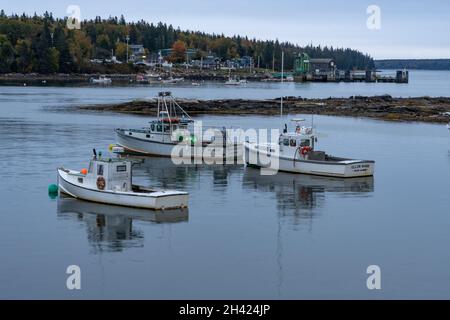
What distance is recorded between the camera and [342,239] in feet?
108

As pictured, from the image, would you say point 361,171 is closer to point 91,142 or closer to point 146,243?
point 146,243

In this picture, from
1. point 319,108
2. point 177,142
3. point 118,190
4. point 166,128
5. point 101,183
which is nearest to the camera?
point 118,190

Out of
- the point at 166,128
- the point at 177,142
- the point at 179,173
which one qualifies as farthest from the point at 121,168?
the point at 166,128

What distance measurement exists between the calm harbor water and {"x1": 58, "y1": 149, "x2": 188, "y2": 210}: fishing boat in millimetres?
586

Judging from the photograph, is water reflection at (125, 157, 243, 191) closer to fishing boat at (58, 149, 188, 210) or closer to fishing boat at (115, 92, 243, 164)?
fishing boat at (115, 92, 243, 164)

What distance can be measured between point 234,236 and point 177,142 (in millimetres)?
24964

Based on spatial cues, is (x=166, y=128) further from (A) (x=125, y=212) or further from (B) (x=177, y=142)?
(A) (x=125, y=212)

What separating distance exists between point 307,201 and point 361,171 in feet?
28.5

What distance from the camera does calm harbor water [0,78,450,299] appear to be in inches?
1037

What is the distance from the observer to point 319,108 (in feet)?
372

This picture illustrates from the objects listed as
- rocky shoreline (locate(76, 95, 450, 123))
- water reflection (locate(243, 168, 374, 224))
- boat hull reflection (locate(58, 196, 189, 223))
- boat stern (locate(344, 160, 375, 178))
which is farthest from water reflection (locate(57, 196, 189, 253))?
rocky shoreline (locate(76, 95, 450, 123))

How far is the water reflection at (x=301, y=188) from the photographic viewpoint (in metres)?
40.1

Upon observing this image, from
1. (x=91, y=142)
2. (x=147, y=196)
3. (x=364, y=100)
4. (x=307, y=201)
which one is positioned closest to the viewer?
(x=147, y=196)
